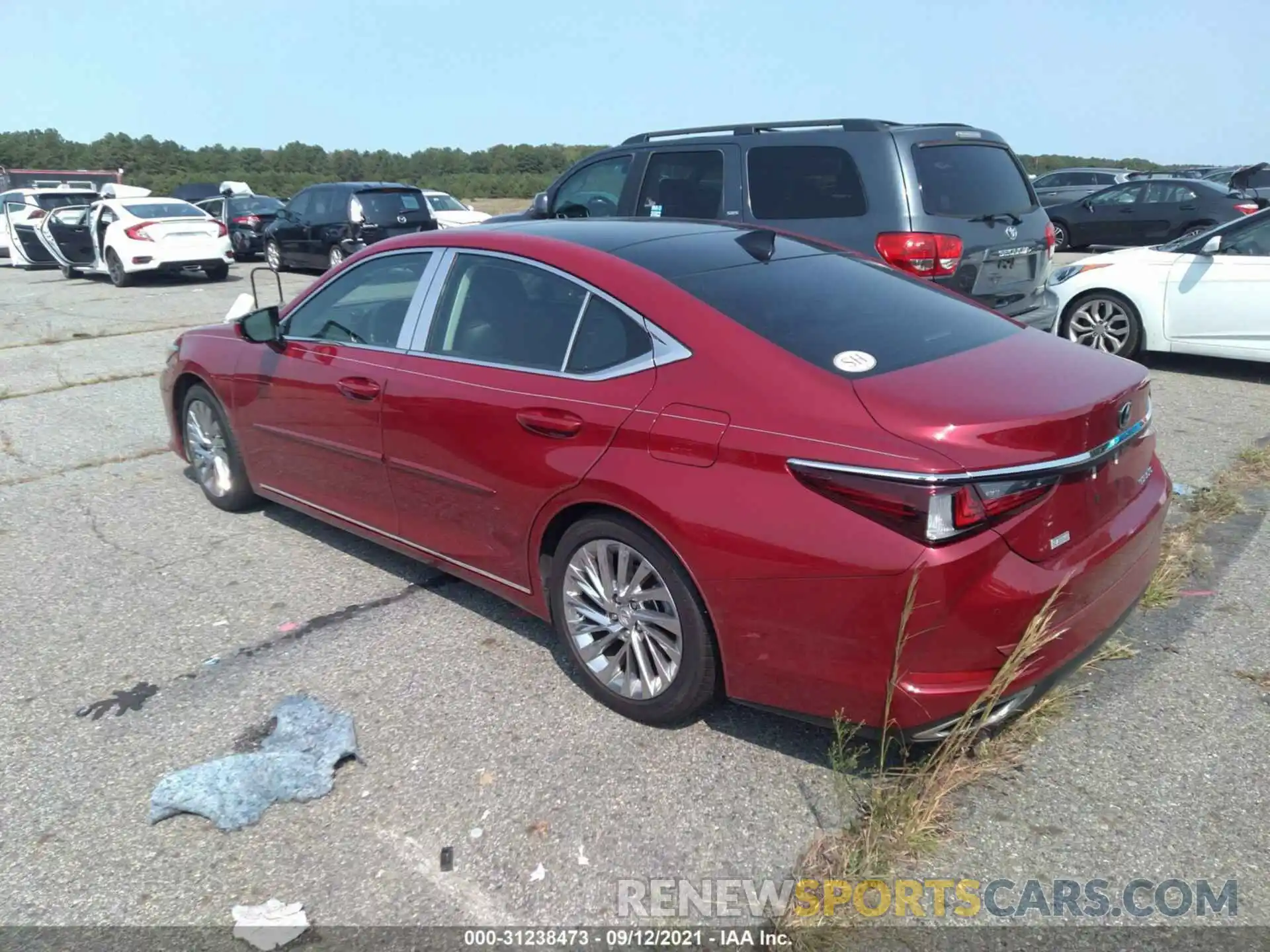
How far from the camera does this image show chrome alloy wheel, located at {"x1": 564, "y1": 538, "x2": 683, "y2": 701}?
3.19m

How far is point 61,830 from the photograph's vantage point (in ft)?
9.53

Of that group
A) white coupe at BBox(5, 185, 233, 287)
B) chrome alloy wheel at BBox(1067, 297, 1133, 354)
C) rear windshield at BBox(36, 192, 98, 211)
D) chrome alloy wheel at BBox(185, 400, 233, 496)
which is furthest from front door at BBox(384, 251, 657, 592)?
rear windshield at BBox(36, 192, 98, 211)

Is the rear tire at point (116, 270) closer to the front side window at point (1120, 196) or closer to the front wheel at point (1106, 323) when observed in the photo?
the front wheel at point (1106, 323)

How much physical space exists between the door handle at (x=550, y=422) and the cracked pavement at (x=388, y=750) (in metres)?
0.93

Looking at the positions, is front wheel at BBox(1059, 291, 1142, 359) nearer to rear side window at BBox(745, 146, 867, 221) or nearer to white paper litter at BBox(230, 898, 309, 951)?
rear side window at BBox(745, 146, 867, 221)

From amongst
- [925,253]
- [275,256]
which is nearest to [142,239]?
[275,256]

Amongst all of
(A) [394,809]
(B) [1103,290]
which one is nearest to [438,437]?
(A) [394,809]

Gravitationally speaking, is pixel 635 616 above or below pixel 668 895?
above

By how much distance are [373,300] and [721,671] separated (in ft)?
7.84

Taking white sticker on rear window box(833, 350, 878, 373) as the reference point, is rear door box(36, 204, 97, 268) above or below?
below

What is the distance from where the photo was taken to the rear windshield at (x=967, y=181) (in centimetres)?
650

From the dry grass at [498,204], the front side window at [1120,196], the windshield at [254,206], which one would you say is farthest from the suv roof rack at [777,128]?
the dry grass at [498,204]

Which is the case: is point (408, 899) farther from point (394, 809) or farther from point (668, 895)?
point (668, 895)

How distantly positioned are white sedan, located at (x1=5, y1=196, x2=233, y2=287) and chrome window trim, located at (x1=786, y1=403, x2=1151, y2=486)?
1683cm
